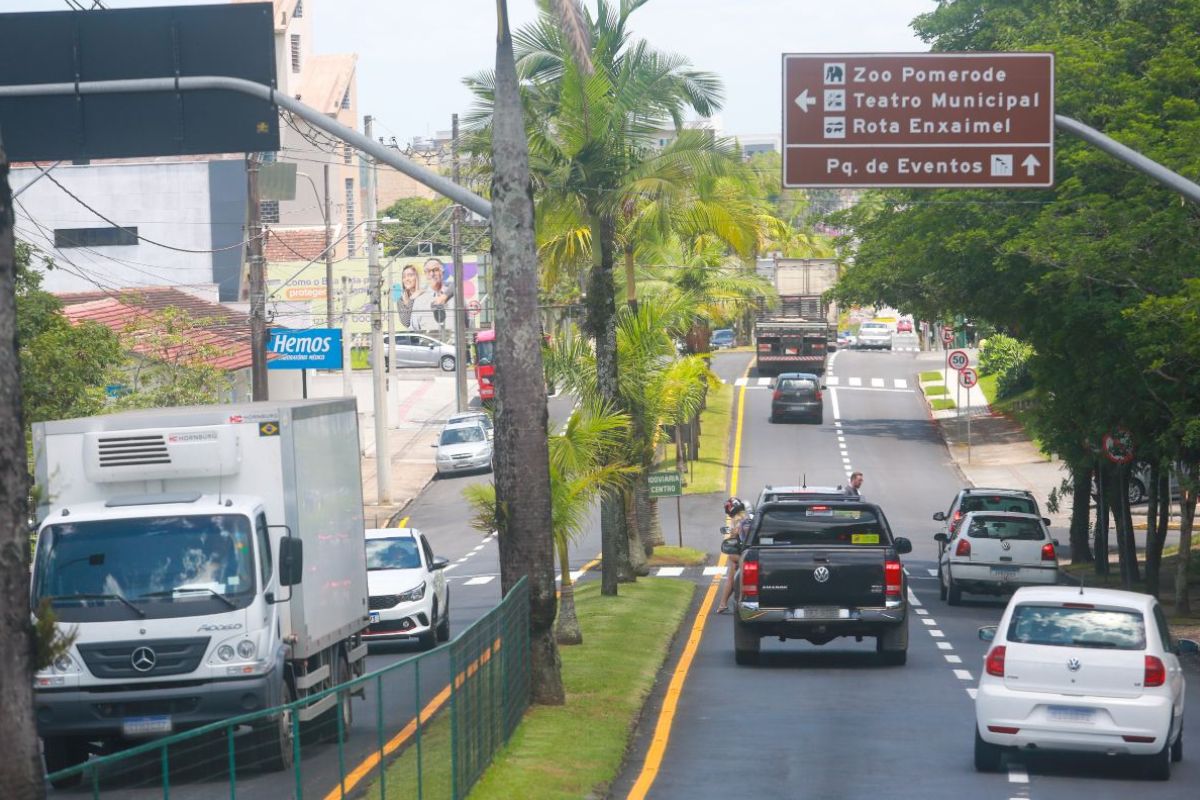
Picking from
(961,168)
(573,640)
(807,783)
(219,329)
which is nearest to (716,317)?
(219,329)

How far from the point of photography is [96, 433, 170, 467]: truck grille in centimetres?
1566

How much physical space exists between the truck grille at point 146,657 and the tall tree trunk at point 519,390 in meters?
3.95

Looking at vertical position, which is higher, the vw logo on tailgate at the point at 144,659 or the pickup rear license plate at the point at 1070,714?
the vw logo on tailgate at the point at 144,659

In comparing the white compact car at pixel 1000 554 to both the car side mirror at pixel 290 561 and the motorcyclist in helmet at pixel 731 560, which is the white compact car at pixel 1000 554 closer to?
the motorcyclist in helmet at pixel 731 560

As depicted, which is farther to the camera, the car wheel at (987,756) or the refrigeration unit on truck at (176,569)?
the car wheel at (987,756)

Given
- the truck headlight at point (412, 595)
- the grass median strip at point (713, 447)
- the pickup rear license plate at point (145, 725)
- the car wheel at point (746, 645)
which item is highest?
the pickup rear license plate at point (145, 725)

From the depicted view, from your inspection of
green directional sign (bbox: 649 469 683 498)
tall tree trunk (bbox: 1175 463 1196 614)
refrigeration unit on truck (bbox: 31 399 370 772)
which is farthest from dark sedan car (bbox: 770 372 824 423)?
refrigeration unit on truck (bbox: 31 399 370 772)

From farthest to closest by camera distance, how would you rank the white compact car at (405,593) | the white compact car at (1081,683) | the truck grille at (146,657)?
1. the white compact car at (405,593)
2. the white compact car at (1081,683)
3. the truck grille at (146,657)

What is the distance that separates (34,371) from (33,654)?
19.5 m

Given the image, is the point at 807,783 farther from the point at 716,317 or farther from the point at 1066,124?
the point at 716,317

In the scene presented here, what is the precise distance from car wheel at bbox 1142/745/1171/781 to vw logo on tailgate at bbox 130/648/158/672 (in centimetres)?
857

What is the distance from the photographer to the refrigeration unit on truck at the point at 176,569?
48.6 ft

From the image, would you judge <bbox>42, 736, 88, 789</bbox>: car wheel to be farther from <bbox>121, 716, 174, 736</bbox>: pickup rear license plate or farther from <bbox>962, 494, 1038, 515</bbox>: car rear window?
<bbox>962, 494, 1038, 515</bbox>: car rear window

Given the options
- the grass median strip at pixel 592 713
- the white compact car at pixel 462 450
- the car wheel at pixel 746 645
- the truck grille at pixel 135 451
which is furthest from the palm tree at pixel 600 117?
the white compact car at pixel 462 450
